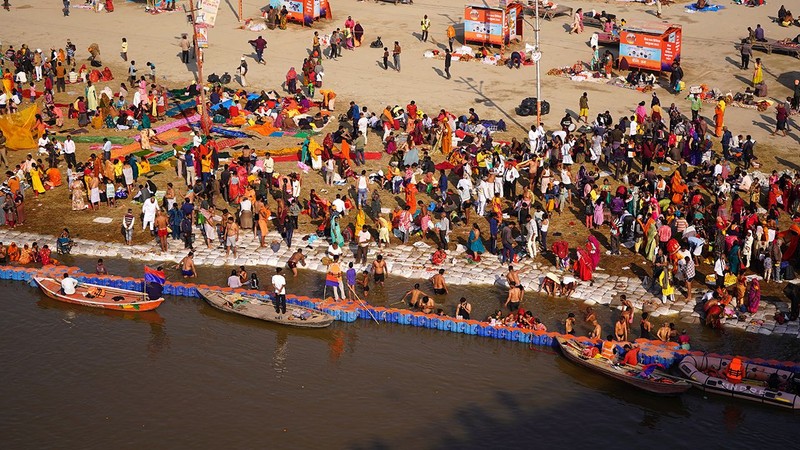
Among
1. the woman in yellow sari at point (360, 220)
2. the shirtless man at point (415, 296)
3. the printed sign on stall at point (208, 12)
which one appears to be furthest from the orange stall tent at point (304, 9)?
the shirtless man at point (415, 296)

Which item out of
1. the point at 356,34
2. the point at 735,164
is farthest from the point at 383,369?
the point at 356,34

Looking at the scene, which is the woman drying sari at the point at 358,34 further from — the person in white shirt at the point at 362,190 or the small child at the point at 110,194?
the small child at the point at 110,194

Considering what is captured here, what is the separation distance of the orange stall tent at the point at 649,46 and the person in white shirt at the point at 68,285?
2740cm

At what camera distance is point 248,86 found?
159ft

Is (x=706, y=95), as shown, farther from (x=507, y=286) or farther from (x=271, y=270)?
(x=271, y=270)

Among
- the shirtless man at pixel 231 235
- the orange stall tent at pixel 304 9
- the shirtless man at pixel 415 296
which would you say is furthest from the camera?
the orange stall tent at pixel 304 9

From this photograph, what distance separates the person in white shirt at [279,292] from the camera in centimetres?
2988

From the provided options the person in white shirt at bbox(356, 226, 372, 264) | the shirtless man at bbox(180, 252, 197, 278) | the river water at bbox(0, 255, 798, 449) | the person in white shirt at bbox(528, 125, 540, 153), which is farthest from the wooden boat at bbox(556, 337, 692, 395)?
the person in white shirt at bbox(528, 125, 540, 153)

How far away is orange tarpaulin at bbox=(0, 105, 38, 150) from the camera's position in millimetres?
42000

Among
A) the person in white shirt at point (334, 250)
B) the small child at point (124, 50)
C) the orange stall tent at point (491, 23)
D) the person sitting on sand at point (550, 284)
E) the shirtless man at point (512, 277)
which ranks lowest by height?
the person sitting on sand at point (550, 284)

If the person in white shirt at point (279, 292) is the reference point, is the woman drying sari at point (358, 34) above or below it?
above

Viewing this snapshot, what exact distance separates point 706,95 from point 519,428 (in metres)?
24.5

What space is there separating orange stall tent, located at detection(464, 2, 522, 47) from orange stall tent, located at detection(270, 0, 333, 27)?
345 inches

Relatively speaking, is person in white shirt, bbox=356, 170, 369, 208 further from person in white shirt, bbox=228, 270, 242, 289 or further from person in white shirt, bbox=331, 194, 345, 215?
person in white shirt, bbox=228, 270, 242, 289
